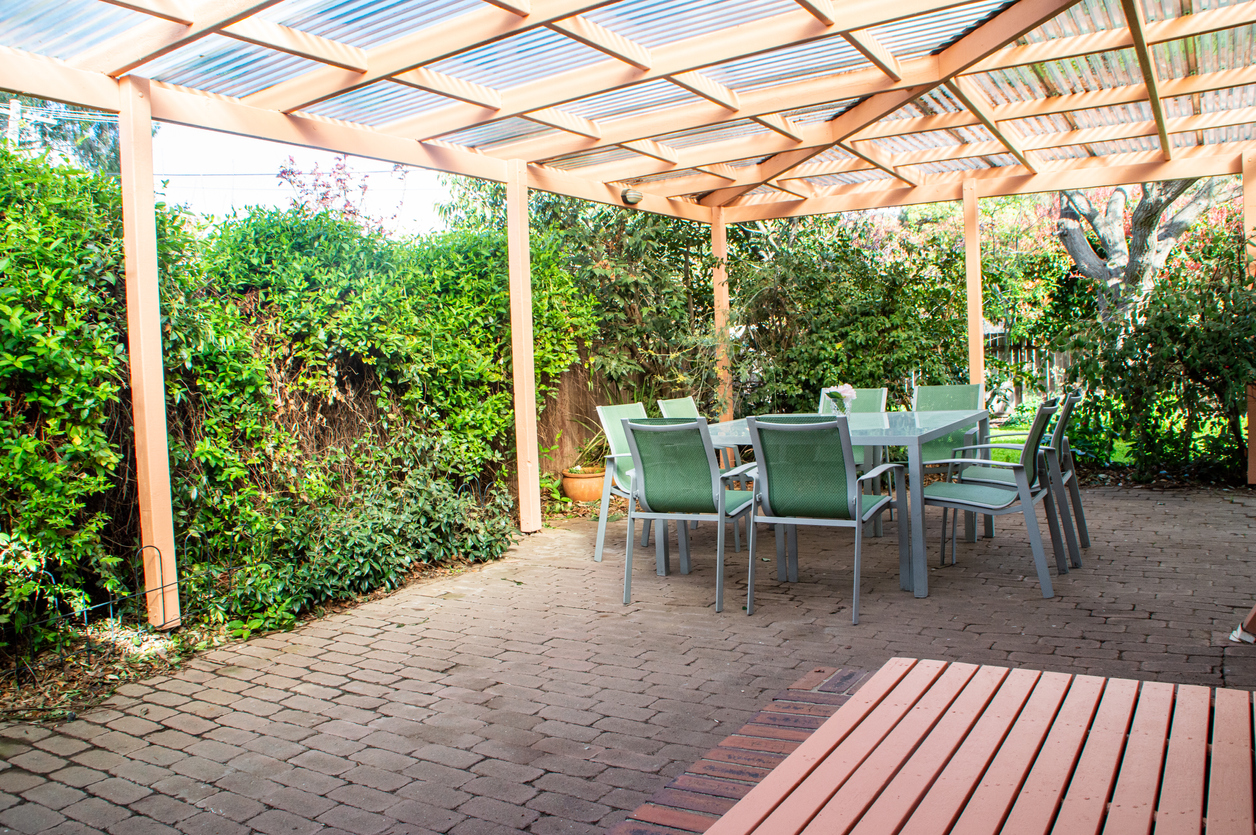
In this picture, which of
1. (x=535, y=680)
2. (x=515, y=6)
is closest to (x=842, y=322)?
(x=515, y=6)

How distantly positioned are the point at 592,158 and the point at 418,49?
9.42 feet

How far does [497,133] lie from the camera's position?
6.12 metres

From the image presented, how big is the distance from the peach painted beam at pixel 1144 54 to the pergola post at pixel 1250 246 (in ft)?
5.47

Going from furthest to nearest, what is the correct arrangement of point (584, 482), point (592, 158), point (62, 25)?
point (584, 482) < point (592, 158) < point (62, 25)

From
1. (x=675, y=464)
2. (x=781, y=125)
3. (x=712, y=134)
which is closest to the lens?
(x=675, y=464)

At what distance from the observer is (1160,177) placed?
788 cm

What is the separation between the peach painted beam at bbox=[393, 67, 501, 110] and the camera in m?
4.77

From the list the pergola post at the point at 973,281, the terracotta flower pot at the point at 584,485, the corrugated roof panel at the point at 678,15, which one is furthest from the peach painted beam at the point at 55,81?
the pergola post at the point at 973,281

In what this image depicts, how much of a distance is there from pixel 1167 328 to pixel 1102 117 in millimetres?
2010

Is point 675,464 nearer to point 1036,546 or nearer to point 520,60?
point 1036,546

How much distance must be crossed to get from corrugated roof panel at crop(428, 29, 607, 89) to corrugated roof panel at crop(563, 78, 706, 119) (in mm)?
402

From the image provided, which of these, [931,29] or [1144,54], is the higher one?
[931,29]

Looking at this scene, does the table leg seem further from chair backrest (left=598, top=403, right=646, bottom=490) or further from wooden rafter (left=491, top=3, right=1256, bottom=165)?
wooden rafter (left=491, top=3, right=1256, bottom=165)

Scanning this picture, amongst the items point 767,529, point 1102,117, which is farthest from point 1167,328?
point 767,529
